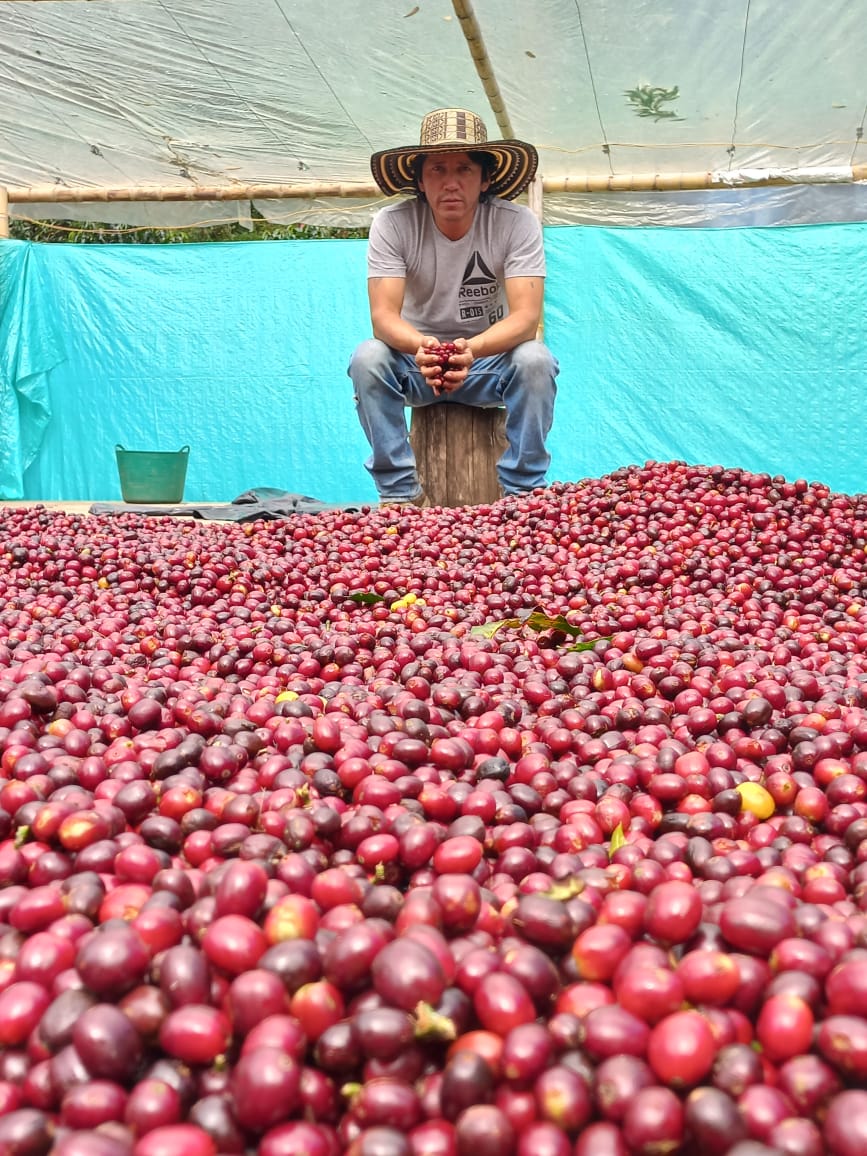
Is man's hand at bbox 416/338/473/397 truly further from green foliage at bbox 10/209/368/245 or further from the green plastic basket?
green foliage at bbox 10/209/368/245

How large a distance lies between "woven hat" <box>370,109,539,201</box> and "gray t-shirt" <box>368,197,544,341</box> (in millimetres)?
176

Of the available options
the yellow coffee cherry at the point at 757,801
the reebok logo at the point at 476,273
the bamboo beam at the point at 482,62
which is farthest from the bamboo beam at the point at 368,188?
the yellow coffee cherry at the point at 757,801

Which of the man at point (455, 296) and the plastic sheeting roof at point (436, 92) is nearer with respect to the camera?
the man at point (455, 296)

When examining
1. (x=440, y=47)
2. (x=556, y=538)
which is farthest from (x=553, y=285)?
(x=556, y=538)

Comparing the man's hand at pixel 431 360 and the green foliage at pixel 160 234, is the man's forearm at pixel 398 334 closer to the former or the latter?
the man's hand at pixel 431 360

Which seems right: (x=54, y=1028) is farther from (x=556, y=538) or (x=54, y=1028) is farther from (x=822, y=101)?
(x=822, y=101)

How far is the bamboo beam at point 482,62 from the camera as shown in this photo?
18.7ft

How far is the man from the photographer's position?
530cm

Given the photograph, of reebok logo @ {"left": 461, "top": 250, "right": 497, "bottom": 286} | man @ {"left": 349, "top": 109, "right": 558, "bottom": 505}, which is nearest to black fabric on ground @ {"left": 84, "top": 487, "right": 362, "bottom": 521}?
man @ {"left": 349, "top": 109, "right": 558, "bottom": 505}

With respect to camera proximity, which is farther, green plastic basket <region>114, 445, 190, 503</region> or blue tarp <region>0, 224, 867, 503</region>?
blue tarp <region>0, 224, 867, 503</region>

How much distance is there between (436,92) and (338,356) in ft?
8.01

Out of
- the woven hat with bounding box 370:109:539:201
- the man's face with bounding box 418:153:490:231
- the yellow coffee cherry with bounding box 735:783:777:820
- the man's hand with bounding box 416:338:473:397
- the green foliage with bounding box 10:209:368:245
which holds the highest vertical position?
the green foliage with bounding box 10:209:368:245

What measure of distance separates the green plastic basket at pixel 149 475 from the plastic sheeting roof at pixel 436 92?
3.02 meters

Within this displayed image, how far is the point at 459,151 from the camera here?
5.30 meters
